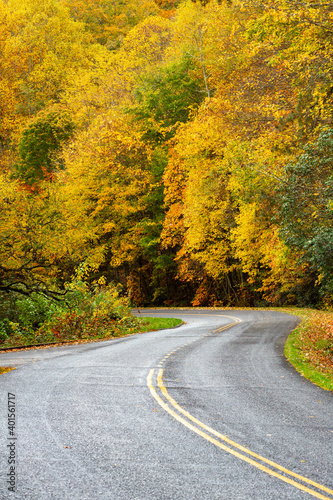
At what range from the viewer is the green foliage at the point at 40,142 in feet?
144

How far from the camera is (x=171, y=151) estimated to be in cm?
3494

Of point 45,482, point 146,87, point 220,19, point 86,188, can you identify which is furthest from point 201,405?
point 146,87

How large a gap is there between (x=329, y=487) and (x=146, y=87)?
37799 millimetres

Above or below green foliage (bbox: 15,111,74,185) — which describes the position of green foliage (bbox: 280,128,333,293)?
below

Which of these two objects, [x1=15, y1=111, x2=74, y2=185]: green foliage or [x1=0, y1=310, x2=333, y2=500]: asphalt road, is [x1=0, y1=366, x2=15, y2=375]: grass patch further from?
[x1=15, y1=111, x2=74, y2=185]: green foliage

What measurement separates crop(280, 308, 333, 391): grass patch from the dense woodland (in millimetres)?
1797

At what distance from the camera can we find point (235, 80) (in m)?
25.1

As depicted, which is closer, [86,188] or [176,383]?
[176,383]

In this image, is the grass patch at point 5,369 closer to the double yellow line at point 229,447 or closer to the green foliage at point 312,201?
the double yellow line at point 229,447

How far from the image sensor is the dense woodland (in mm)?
14781

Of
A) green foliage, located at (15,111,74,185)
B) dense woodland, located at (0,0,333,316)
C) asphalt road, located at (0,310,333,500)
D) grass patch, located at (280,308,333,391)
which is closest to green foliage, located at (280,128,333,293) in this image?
dense woodland, located at (0,0,333,316)

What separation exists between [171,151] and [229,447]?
30.8 metres

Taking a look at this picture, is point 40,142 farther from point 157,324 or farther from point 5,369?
point 5,369

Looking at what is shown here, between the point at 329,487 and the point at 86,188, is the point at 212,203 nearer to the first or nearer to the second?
the point at 86,188
